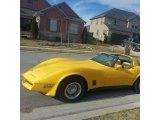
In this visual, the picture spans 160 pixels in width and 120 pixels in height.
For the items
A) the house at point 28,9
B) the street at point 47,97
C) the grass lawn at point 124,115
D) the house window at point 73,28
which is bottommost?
the grass lawn at point 124,115

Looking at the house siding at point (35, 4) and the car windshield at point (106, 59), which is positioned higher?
the house siding at point (35, 4)

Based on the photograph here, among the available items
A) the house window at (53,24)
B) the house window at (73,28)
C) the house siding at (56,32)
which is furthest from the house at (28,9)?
the house window at (73,28)

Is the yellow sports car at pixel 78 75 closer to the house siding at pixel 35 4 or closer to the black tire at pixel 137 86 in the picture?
the black tire at pixel 137 86

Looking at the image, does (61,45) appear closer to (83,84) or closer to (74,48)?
(74,48)

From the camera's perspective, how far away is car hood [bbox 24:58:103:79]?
3975 mm

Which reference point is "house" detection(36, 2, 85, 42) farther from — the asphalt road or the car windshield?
the car windshield

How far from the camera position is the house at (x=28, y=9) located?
3.29 meters

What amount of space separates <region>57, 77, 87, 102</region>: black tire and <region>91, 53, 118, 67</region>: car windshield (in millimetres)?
620

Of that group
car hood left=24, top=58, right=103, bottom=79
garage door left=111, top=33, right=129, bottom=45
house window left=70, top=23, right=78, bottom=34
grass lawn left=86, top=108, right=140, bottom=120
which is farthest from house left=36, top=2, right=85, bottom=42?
grass lawn left=86, top=108, right=140, bottom=120

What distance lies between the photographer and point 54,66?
Result: 13.4 feet
